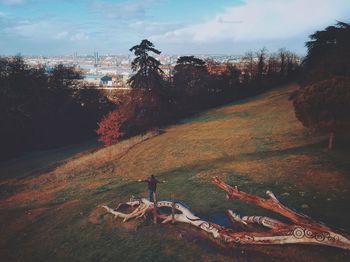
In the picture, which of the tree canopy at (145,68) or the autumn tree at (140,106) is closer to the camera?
the autumn tree at (140,106)

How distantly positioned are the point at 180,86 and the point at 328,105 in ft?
179

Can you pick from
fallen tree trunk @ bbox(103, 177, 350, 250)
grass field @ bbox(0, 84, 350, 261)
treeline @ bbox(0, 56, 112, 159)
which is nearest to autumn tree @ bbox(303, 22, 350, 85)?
grass field @ bbox(0, 84, 350, 261)

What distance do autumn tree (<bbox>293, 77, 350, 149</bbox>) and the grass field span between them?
2.39m

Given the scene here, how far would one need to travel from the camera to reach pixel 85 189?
99.6 feet

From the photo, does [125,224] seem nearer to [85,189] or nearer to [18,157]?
[85,189]

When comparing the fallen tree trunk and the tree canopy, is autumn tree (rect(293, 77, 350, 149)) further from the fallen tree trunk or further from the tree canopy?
the tree canopy

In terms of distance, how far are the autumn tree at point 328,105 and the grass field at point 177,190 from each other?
2389mm

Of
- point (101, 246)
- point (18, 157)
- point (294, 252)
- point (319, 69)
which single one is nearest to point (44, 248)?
point (101, 246)

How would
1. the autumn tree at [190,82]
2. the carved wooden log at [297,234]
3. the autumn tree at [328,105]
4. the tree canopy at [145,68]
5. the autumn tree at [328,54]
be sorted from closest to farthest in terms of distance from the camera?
the carved wooden log at [297,234], the autumn tree at [328,105], the autumn tree at [328,54], the tree canopy at [145,68], the autumn tree at [190,82]

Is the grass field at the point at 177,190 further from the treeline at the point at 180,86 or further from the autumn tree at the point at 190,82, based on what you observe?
the autumn tree at the point at 190,82

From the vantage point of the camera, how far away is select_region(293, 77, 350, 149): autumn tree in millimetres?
25609

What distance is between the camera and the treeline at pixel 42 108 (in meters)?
61.0

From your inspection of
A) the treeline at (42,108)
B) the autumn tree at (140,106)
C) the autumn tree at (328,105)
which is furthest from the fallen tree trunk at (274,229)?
the treeline at (42,108)

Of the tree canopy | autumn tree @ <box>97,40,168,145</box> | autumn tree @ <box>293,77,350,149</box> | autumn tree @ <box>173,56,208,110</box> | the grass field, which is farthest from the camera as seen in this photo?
autumn tree @ <box>173,56,208,110</box>
